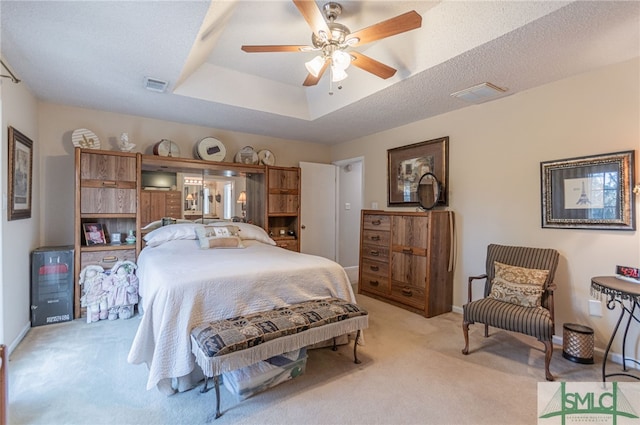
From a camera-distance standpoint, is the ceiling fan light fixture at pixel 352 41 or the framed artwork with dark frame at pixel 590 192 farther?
the framed artwork with dark frame at pixel 590 192

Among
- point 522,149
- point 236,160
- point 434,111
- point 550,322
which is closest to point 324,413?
point 550,322

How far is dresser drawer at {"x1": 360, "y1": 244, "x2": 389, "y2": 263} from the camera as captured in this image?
13.1ft

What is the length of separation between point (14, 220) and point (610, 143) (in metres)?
4.98

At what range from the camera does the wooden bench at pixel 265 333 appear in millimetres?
1750

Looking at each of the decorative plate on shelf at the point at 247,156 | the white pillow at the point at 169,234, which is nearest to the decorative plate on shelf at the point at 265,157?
the decorative plate on shelf at the point at 247,156

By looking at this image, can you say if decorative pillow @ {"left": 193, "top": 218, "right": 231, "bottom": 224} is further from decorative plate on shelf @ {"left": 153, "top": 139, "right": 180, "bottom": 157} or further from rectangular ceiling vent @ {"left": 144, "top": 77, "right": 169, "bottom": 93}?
rectangular ceiling vent @ {"left": 144, "top": 77, "right": 169, "bottom": 93}

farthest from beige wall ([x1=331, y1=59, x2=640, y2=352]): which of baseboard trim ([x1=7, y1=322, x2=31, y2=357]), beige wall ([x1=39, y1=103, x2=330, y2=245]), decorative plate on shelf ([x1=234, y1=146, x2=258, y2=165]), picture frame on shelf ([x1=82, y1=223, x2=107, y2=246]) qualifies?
baseboard trim ([x1=7, y1=322, x2=31, y2=357])

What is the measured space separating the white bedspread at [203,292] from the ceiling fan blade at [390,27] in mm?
1736

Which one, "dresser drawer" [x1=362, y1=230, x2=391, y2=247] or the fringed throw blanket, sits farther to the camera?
"dresser drawer" [x1=362, y1=230, x2=391, y2=247]

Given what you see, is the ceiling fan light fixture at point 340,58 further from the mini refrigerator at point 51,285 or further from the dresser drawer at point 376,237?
the mini refrigerator at point 51,285

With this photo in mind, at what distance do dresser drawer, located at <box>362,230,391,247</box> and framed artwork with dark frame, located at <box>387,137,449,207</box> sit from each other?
55 cm

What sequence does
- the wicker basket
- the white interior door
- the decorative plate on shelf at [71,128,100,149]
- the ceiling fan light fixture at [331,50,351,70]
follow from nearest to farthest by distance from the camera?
the ceiling fan light fixture at [331,50,351,70] < the wicker basket < the decorative plate on shelf at [71,128,100,149] < the white interior door

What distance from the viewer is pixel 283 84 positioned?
370 cm

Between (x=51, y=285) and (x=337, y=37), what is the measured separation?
362cm
